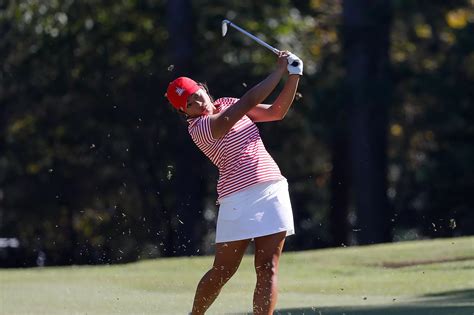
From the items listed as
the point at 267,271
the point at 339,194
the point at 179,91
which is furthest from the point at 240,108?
the point at 339,194

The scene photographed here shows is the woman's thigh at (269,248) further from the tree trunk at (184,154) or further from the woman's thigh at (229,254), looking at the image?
the tree trunk at (184,154)

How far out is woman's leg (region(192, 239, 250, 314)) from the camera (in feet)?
24.3

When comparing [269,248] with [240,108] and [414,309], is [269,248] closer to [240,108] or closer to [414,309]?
[240,108]

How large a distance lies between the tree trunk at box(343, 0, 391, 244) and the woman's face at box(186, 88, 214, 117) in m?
19.4

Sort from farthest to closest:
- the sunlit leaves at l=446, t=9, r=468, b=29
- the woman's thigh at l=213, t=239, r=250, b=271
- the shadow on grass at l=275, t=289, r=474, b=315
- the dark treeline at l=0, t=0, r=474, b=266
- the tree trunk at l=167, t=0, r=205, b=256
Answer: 1. the sunlit leaves at l=446, t=9, r=468, b=29
2. the dark treeline at l=0, t=0, r=474, b=266
3. the tree trunk at l=167, t=0, r=205, b=256
4. the shadow on grass at l=275, t=289, r=474, b=315
5. the woman's thigh at l=213, t=239, r=250, b=271

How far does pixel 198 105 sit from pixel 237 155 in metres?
0.37

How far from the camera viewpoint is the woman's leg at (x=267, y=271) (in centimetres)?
723

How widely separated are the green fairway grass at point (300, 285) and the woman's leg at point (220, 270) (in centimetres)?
194

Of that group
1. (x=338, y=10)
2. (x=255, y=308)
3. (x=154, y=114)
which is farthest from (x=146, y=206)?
(x=255, y=308)

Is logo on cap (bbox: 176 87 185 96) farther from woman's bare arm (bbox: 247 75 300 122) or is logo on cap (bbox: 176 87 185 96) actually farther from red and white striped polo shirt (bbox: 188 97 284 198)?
woman's bare arm (bbox: 247 75 300 122)

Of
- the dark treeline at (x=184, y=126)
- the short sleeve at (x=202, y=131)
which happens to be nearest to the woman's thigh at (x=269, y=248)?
the short sleeve at (x=202, y=131)

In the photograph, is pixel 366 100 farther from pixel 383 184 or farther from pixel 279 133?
pixel 279 133

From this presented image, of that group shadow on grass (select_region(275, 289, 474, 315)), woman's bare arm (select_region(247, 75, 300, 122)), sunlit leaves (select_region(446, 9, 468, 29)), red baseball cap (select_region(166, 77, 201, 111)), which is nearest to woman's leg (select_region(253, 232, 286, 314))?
woman's bare arm (select_region(247, 75, 300, 122))

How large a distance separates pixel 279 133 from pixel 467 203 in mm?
5433
